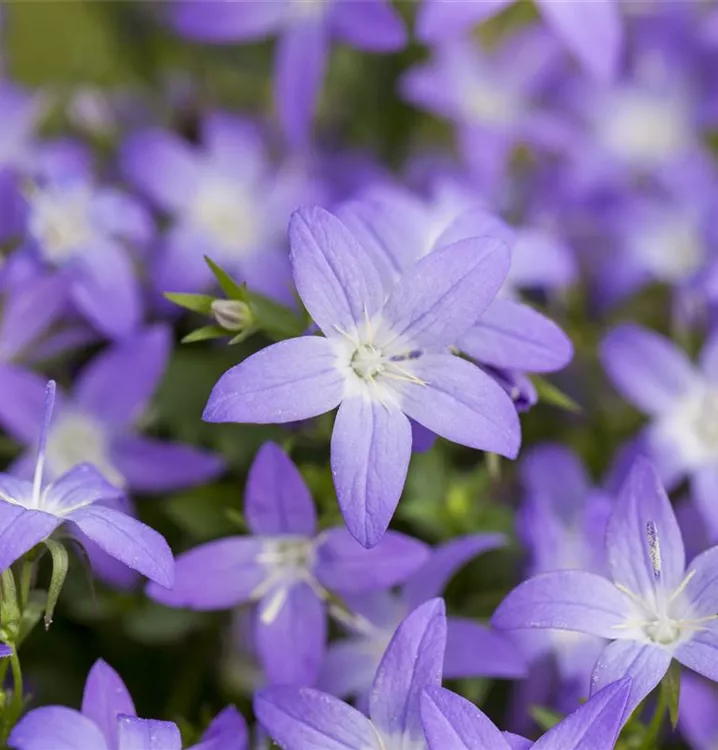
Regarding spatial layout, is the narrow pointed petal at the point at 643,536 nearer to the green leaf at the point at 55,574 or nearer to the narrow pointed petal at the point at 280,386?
the narrow pointed petal at the point at 280,386

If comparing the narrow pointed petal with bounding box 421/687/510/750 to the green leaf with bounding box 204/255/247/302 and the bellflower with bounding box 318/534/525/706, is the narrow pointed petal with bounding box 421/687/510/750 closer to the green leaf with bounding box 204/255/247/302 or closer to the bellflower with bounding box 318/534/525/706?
the bellflower with bounding box 318/534/525/706

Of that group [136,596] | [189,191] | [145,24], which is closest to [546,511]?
[136,596]

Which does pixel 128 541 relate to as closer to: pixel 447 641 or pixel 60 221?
pixel 447 641

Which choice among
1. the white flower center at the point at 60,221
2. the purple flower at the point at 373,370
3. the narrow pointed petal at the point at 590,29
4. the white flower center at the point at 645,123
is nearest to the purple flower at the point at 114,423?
the white flower center at the point at 60,221

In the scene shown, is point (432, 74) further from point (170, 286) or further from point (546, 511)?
point (546, 511)

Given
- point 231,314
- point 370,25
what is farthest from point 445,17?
point 231,314

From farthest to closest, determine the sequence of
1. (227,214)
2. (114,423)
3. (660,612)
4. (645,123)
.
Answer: (645,123), (227,214), (114,423), (660,612)

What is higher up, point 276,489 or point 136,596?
point 276,489

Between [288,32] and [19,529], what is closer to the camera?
[19,529]
